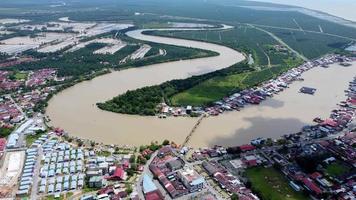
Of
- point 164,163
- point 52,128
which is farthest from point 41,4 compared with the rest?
point 164,163

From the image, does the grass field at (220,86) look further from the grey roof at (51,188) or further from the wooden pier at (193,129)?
the grey roof at (51,188)

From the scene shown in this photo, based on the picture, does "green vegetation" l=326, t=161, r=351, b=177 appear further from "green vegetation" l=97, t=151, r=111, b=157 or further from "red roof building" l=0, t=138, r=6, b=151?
"red roof building" l=0, t=138, r=6, b=151

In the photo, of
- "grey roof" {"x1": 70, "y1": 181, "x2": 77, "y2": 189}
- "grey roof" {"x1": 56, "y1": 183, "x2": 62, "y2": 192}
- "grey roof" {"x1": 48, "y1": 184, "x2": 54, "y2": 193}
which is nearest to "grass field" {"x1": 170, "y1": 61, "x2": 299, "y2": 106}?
"grey roof" {"x1": 70, "y1": 181, "x2": 77, "y2": 189}

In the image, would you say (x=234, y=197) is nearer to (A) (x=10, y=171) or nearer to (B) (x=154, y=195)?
(B) (x=154, y=195)

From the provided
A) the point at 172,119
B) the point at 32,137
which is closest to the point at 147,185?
the point at 172,119

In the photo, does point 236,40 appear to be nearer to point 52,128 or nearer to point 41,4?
point 52,128

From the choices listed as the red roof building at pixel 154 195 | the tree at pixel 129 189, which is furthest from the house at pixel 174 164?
the tree at pixel 129 189
